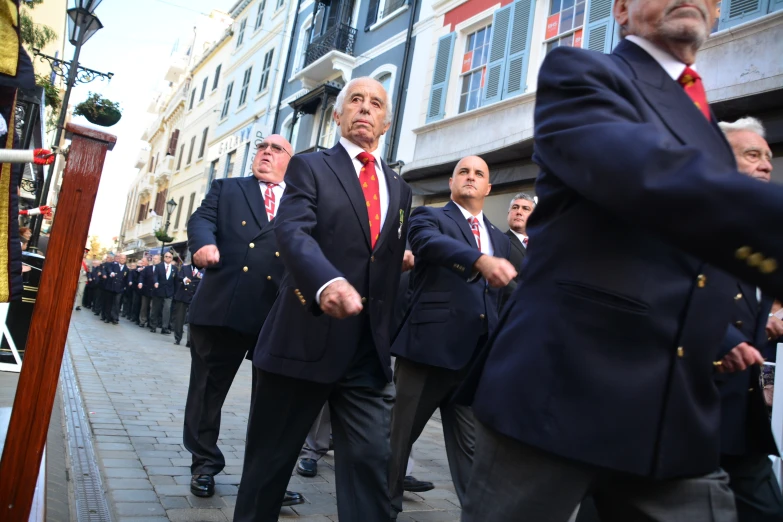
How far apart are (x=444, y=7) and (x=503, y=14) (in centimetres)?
223

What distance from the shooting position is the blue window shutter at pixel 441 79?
13602 millimetres

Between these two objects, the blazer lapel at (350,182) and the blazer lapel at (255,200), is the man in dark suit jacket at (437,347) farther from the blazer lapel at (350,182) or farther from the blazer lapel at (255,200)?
the blazer lapel at (255,200)

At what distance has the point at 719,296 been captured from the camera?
144 cm

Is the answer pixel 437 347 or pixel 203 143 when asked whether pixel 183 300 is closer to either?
pixel 437 347

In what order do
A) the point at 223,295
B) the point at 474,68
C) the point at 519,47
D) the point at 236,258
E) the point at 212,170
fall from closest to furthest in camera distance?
the point at 223,295
the point at 236,258
the point at 519,47
the point at 474,68
the point at 212,170

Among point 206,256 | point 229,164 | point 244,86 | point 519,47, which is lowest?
point 206,256

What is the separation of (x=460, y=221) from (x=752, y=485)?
6.84 ft

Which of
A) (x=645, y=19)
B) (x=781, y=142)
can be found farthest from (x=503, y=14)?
(x=645, y=19)

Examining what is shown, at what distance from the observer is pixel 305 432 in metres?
2.71

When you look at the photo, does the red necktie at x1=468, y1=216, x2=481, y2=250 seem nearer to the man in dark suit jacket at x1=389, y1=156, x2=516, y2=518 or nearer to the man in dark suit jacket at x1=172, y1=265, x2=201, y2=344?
the man in dark suit jacket at x1=389, y1=156, x2=516, y2=518

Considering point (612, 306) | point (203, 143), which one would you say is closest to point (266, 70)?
point (203, 143)

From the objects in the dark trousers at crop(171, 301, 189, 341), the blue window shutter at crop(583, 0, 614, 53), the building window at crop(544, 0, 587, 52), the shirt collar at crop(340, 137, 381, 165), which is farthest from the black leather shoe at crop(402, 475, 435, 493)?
the dark trousers at crop(171, 301, 189, 341)

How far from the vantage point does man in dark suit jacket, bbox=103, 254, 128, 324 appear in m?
19.0

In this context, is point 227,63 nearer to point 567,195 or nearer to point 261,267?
point 261,267
